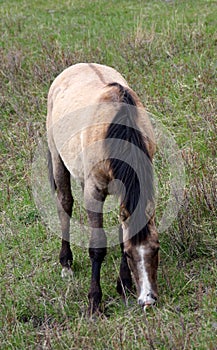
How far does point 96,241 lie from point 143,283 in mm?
650

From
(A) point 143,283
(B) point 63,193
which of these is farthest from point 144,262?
(B) point 63,193

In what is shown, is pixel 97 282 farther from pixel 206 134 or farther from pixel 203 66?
pixel 203 66

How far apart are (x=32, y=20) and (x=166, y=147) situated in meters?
5.05

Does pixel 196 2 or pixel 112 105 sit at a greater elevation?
pixel 112 105

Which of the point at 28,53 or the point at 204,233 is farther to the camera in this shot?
the point at 28,53

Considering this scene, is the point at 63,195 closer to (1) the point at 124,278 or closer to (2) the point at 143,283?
(1) the point at 124,278

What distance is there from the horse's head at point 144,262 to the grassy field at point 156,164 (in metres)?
0.14

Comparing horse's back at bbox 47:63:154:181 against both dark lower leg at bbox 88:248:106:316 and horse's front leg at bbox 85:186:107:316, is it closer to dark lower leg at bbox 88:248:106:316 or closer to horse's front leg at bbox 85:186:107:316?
Result: horse's front leg at bbox 85:186:107:316

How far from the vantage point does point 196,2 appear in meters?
10.6

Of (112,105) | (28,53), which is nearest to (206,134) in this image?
(112,105)

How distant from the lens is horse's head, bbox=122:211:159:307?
3.96 meters

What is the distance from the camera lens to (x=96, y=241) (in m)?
4.51

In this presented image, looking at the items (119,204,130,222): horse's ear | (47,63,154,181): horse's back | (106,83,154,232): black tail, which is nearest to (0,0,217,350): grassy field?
(119,204,130,222): horse's ear

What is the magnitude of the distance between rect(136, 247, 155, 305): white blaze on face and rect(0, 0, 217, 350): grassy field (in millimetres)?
114
